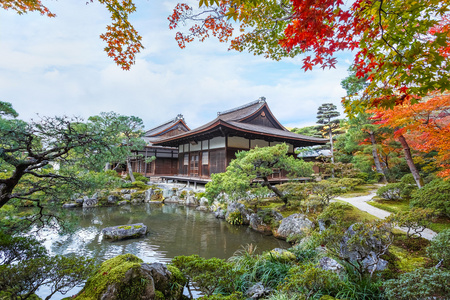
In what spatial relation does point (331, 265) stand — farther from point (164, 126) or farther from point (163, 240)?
point (164, 126)

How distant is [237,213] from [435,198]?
5845mm

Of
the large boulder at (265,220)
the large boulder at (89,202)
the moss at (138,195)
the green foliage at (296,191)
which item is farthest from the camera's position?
the moss at (138,195)

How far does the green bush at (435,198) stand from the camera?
481cm

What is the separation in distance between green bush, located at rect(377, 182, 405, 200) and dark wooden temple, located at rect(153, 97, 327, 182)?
20.0 ft

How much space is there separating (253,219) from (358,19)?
21.5 ft

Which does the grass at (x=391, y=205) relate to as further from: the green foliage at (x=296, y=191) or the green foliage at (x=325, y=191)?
the green foliage at (x=296, y=191)

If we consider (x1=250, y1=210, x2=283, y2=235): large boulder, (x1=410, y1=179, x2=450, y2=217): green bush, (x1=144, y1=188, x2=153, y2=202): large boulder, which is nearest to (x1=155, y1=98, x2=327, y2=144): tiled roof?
(x1=144, y1=188, x2=153, y2=202): large boulder

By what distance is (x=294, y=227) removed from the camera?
20.3ft

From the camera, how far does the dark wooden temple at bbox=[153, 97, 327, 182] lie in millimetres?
12273

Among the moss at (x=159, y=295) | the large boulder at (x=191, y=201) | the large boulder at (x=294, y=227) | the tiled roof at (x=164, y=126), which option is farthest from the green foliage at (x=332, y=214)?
the tiled roof at (x=164, y=126)

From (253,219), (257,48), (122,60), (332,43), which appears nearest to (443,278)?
(332,43)

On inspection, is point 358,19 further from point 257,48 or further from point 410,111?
point 410,111

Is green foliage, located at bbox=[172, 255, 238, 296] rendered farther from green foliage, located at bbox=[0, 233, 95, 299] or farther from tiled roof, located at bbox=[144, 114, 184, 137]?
tiled roof, located at bbox=[144, 114, 184, 137]

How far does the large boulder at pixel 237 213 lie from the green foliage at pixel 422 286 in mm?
5811
